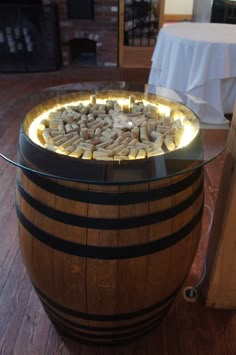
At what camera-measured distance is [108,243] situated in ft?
2.96

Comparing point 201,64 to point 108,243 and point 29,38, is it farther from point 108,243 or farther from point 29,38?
point 29,38

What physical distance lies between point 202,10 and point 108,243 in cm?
595

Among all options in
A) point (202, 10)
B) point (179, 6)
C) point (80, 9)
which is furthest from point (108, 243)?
point (179, 6)

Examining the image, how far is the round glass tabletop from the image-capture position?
0.84 meters

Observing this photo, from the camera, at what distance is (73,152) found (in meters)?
0.93

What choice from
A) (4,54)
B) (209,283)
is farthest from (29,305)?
(4,54)

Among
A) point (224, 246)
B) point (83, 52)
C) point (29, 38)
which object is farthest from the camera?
point (83, 52)

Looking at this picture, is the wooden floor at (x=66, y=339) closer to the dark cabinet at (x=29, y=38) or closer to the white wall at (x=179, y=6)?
the dark cabinet at (x=29, y=38)

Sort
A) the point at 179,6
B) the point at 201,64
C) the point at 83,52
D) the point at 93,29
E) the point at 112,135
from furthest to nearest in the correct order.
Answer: the point at 179,6
the point at 83,52
the point at 93,29
the point at 201,64
the point at 112,135

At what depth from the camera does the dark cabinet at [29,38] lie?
4.30 m

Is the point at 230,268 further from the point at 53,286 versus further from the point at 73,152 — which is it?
the point at 73,152

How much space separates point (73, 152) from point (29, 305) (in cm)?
83

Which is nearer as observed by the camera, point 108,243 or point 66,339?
point 108,243

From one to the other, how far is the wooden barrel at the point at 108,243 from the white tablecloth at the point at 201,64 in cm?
168
